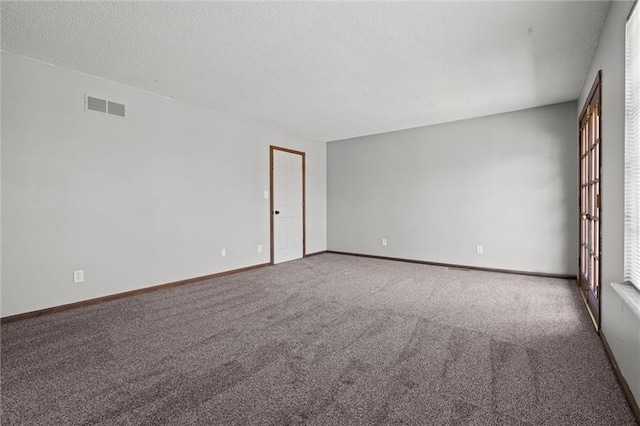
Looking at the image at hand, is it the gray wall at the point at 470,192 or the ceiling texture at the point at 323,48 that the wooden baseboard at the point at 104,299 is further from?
the gray wall at the point at 470,192

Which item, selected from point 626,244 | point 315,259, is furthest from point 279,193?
point 626,244

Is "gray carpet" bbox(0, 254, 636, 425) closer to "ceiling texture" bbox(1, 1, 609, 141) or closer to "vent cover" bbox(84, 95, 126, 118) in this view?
"vent cover" bbox(84, 95, 126, 118)

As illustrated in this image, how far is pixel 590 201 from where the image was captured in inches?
129

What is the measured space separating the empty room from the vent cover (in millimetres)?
20

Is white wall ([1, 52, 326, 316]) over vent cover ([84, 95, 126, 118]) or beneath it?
beneath

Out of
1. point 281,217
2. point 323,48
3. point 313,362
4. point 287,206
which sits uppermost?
point 323,48

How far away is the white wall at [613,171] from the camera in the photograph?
6.25ft

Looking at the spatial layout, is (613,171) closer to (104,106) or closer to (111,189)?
(111,189)

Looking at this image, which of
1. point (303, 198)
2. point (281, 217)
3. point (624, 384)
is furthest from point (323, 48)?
point (303, 198)

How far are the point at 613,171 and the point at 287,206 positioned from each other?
4.58m

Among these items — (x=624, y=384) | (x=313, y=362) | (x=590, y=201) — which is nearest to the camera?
(x=624, y=384)

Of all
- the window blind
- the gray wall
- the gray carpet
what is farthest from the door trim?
the window blind

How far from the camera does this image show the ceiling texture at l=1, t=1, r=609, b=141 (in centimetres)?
222

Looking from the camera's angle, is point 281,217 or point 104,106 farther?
point 281,217
